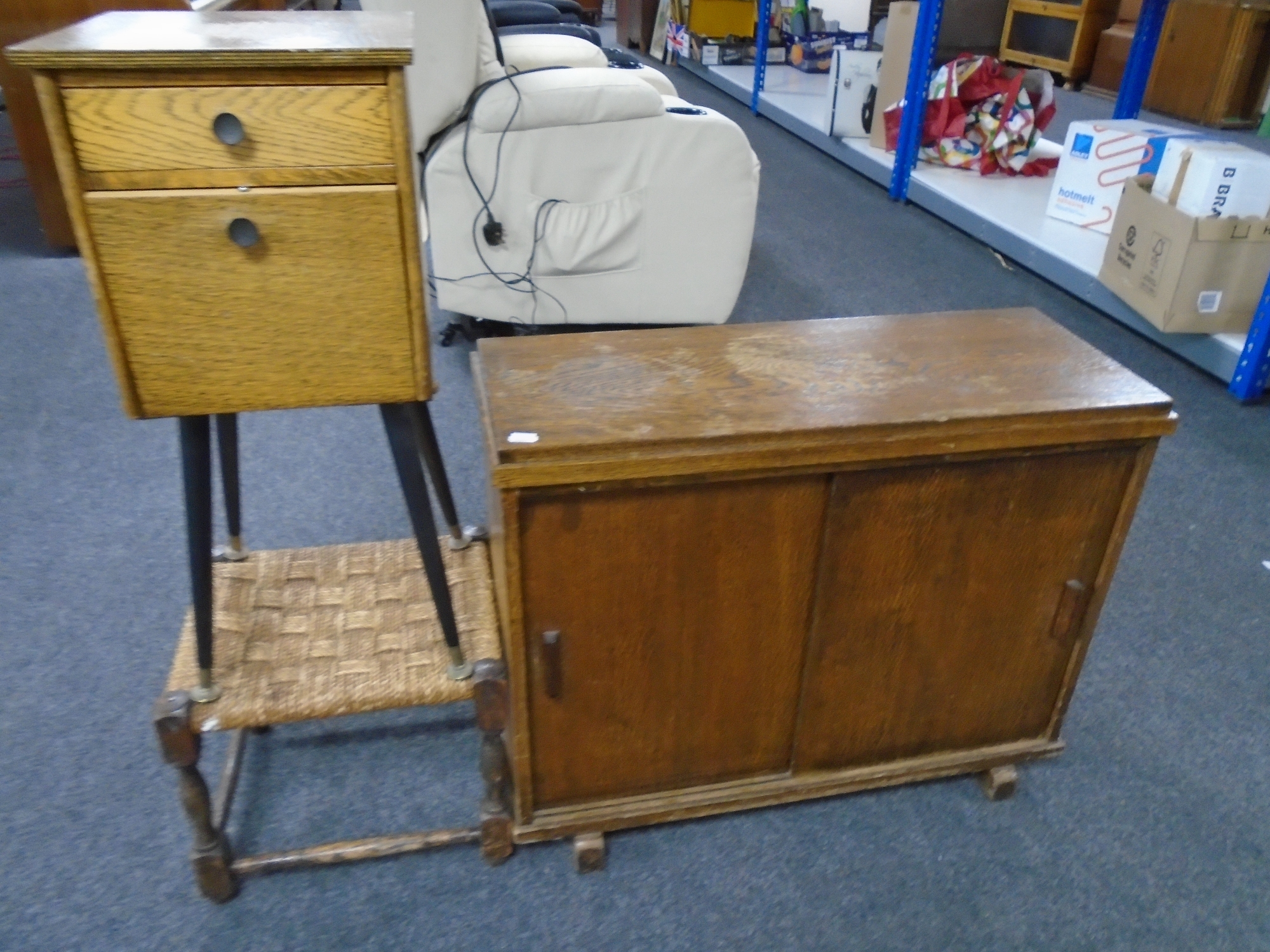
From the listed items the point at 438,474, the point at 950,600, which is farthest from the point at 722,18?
the point at 950,600

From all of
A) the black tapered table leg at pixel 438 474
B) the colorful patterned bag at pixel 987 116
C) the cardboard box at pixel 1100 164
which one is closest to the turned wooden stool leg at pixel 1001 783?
the black tapered table leg at pixel 438 474

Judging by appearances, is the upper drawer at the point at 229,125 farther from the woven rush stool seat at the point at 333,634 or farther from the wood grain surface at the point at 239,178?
the woven rush stool seat at the point at 333,634

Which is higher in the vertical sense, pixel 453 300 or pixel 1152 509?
pixel 453 300

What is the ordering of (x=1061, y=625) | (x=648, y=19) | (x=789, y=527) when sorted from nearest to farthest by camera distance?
(x=789, y=527) → (x=1061, y=625) → (x=648, y=19)

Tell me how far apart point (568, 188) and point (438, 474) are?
1.13 meters

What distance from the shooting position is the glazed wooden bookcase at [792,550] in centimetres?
95

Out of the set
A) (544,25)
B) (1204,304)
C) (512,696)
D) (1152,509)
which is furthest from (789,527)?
(544,25)

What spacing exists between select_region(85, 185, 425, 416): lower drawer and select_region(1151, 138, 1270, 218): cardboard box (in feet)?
6.67

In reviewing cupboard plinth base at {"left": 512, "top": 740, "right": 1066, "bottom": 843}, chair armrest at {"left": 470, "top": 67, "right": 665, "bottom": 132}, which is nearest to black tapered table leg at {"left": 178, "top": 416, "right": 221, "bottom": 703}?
cupboard plinth base at {"left": 512, "top": 740, "right": 1066, "bottom": 843}

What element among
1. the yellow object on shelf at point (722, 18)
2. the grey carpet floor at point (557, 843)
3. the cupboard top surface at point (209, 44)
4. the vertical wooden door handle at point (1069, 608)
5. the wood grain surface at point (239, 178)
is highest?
the cupboard top surface at point (209, 44)

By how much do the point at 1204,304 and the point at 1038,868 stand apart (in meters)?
1.63

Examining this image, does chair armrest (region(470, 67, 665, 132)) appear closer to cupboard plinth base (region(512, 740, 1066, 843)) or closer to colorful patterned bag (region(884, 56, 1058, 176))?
cupboard plinth base (region(512, 740, 1066, 843))

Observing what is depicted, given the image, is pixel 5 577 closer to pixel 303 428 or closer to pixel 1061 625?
pixel 303 428

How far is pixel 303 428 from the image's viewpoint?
2.06 m
